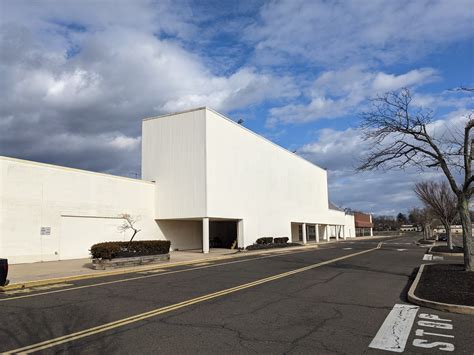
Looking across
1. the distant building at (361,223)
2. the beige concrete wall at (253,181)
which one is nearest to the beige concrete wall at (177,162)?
the beige concrete wall at (253,181)

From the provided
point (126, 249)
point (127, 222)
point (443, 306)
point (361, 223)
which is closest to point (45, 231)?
point (126, 249)

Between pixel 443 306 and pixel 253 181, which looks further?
pixel 253 181

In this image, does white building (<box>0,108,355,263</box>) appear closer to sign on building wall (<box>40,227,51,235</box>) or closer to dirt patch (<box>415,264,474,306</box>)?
sign on building wall (<box>40,227,51,235</box>)

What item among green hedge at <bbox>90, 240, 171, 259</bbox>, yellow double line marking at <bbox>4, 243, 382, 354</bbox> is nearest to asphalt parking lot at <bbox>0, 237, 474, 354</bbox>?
yellow double line marking at <bbox>4, 243, 382, 354</bbox>

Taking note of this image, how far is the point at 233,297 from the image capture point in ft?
35.2

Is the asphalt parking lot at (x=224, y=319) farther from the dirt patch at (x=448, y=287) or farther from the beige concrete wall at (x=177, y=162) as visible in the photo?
the beige concrete wall at (x=177, y=162)

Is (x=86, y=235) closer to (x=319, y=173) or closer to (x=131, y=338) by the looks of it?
(x=131, y=338)

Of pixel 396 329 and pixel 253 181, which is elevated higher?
pixel 253 181

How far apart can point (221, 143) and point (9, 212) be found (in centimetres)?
1712

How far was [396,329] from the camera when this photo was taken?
7.53m

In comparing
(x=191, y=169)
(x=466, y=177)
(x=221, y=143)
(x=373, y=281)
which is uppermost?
(x=221, y=143)

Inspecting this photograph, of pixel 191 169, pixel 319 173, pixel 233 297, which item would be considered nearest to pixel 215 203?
pixel 191 169

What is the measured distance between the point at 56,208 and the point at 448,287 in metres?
20.4

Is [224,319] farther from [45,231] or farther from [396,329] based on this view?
[45,231]
